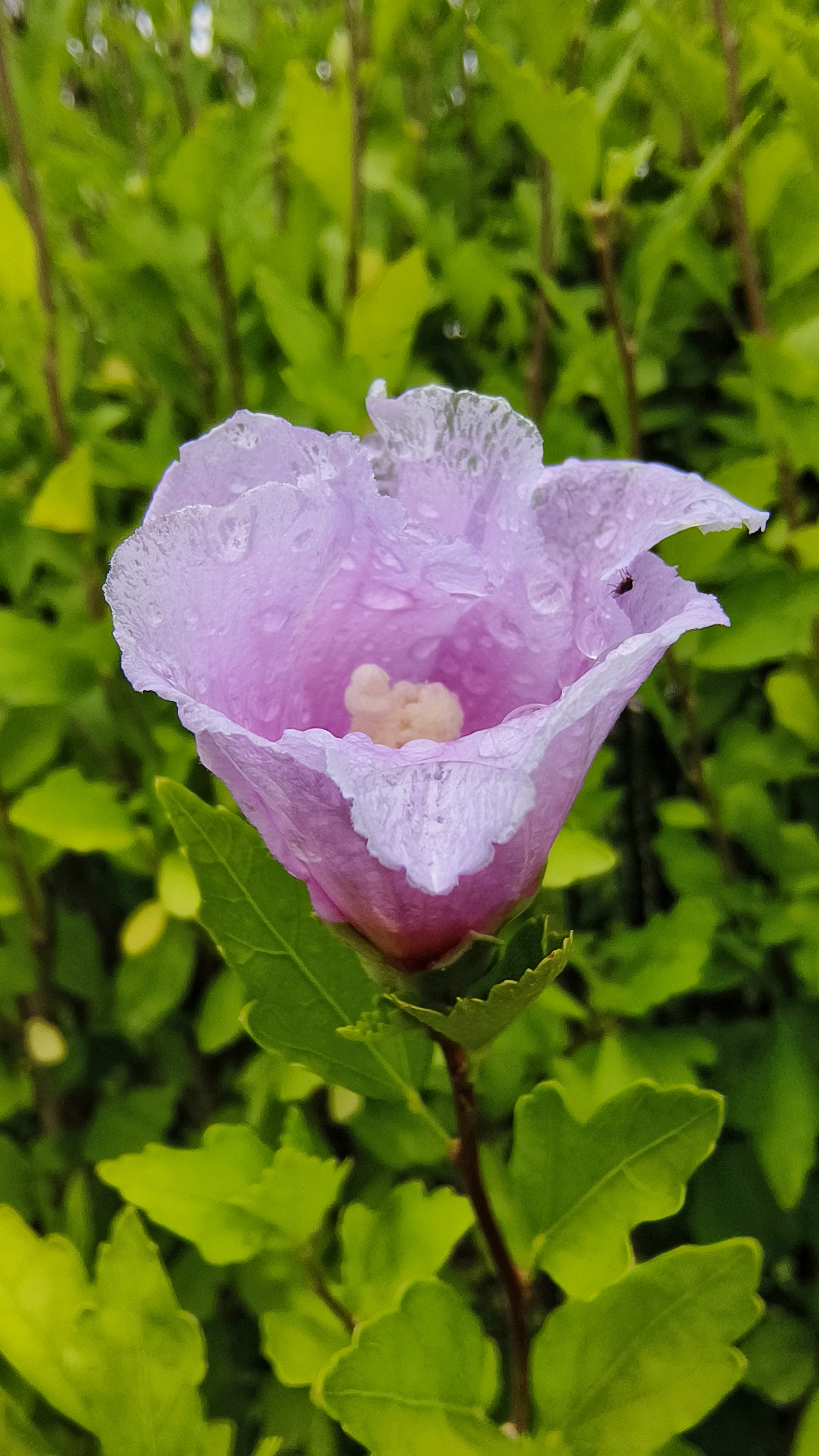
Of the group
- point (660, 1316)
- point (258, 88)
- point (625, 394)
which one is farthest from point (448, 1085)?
point (258, 88)

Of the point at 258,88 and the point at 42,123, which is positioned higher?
the point at 258,88

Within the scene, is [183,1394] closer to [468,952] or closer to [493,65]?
[468,952]

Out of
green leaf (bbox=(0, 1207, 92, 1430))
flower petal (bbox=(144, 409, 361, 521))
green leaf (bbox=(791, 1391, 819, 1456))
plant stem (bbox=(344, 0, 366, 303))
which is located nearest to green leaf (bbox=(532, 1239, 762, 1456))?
green leaf (bbox=(791, 1391, 819, 1456))

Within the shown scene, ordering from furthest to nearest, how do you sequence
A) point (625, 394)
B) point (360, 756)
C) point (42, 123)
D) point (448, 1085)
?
→ point (42, 123), point (625, 394), point (448, 1085), point (360, 756)

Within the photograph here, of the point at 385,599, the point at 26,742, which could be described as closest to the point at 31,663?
the point at 26,742

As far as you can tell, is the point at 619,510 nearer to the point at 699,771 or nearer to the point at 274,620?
the point at 274,620

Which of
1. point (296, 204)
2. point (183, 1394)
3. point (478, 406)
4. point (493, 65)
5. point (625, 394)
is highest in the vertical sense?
point (296, 204)
